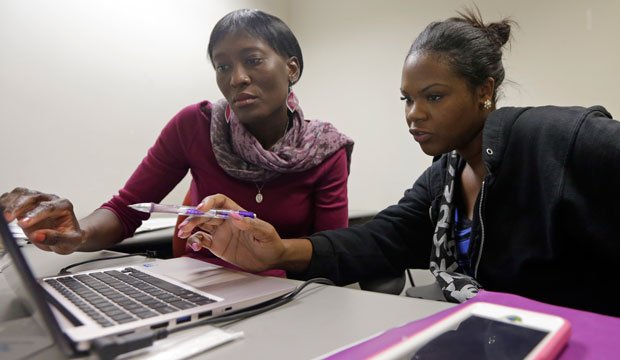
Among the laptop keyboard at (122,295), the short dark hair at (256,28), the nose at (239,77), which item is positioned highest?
the short dark hair at (256,28)

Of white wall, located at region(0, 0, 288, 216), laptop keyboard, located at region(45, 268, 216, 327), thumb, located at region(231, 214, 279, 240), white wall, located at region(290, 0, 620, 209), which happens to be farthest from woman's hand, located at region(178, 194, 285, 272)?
white wall, located at region(290, 0, 620, 209)

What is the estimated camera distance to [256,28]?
1.06m

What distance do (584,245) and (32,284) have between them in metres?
0.78

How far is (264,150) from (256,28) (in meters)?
0.32

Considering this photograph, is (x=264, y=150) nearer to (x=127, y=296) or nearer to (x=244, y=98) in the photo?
(x=244, y=98)

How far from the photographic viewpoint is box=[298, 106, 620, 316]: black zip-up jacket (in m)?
0.66

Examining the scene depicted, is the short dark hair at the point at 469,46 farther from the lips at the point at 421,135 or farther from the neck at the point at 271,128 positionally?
the neck at the point at 271,128

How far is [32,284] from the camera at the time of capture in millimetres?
310

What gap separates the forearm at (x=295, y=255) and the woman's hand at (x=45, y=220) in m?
0.45

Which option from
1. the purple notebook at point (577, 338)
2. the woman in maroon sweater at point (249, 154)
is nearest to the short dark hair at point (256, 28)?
the woman in maroon sweater at point (249, 154)

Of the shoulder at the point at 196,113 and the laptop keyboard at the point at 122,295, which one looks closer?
the laptop keyboard at the point at 122,295

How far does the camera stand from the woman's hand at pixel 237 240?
27.7 inches

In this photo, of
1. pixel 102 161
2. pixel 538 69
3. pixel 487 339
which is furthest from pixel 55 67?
pixel 538 69

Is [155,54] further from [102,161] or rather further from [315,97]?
[315,97]
